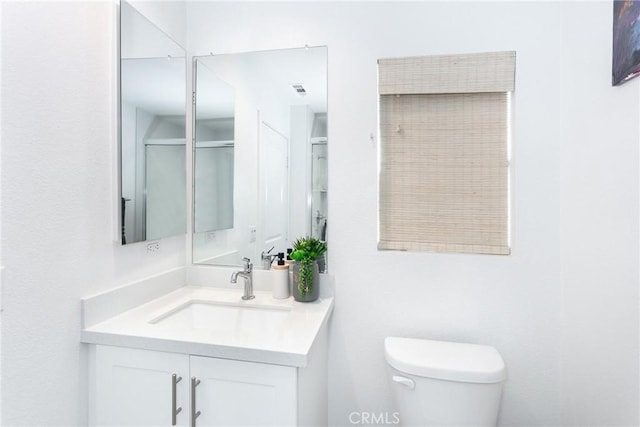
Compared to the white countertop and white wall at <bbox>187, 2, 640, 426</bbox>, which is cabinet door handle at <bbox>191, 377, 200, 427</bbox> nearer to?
the white countertop

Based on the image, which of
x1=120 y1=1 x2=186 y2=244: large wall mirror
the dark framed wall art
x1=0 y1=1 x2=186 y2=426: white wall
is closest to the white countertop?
x1=0 y1=1 x2=186 y2=426: white wall

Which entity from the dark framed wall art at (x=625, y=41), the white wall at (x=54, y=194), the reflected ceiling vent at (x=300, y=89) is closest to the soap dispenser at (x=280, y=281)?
the white wall at (x=54, y=194)

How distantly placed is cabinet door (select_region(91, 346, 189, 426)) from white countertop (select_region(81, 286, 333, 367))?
0.15 feet

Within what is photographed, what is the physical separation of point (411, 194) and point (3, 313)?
1.47m

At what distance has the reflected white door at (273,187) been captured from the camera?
1.63 m

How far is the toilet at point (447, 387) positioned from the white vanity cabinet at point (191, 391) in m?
0.37

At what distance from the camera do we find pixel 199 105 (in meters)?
1.72

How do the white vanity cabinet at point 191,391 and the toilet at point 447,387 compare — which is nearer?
the white vanity cabinet at point 191,391

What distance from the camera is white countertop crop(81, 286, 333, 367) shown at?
1.04 m

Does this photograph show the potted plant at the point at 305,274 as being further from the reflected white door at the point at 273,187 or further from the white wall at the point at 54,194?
the white wall at the point at 54,194

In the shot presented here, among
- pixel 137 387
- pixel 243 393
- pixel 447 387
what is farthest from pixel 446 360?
pixel 137 387

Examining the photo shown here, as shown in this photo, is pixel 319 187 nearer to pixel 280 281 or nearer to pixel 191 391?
pixel 280 281

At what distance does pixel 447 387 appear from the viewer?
4.04ft

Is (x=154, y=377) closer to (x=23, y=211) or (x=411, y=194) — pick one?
(x=23, y=211)
